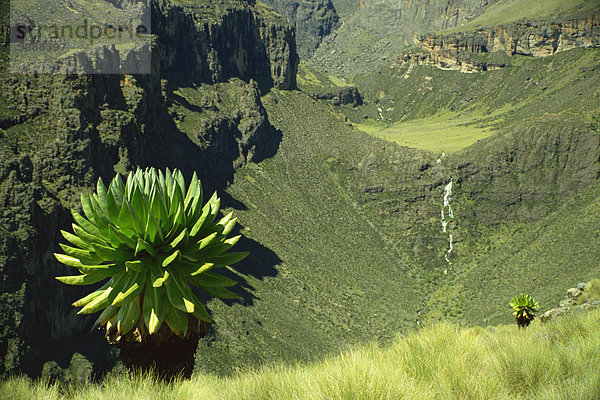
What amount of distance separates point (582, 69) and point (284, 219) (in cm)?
12375

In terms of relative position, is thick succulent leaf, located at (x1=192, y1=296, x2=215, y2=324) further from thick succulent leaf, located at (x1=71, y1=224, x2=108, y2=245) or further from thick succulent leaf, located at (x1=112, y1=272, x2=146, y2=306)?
thick succulent leaf, located at (x1=71, y1=224, x2=108, y2=245)

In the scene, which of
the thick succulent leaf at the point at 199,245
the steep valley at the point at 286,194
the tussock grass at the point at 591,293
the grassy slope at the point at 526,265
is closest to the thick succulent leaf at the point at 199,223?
the thick succulent leaf at the point at 199,245

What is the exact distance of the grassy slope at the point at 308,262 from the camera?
210 feet

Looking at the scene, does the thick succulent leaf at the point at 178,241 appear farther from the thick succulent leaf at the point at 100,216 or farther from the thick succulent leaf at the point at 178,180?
the thick succulent leaf at the point at 100,216

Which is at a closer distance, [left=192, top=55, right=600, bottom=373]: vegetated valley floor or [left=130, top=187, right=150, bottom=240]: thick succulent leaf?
[left=130, top=187, right=150, bottom=240]: thick succulent leaf

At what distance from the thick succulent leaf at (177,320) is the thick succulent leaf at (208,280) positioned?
509 millimetres

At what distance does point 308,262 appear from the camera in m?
88.6

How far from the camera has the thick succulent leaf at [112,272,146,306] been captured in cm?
667

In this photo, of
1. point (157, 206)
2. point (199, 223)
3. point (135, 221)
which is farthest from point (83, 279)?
point (199, 223)

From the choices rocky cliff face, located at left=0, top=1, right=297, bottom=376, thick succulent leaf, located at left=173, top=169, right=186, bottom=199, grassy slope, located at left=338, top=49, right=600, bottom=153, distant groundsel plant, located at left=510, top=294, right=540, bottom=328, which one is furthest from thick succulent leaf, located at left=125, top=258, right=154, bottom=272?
grassy slope, located at left=338, top=49, right=600, bottom=153

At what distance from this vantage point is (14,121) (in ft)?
157

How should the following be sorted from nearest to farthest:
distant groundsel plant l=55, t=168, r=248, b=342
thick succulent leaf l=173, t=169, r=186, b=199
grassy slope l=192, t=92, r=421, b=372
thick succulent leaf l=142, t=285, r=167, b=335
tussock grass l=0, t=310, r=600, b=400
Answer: tussock grass l=0, t=310, r=600, b=400
thick succulent leaf l=142, t=285, r=167, b=335
distant groundsel plant l=55, t=168, r=248, b=342
thick succulent leaf l=173, t=169, r=186, b=199
grassy slope l=192, t=92, r=421, b=372

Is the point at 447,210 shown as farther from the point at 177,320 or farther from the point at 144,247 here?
the point at 144,247

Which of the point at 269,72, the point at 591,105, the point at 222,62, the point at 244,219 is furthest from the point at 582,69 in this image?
the point at 244,219
